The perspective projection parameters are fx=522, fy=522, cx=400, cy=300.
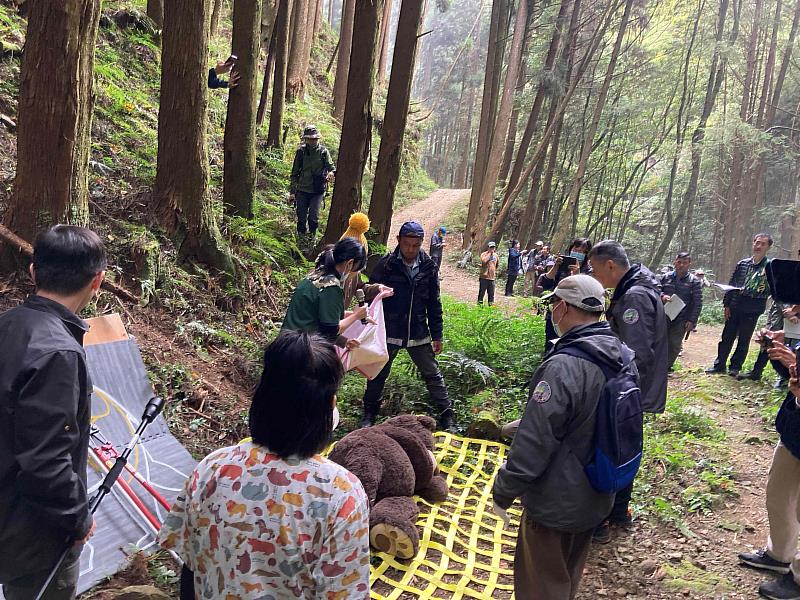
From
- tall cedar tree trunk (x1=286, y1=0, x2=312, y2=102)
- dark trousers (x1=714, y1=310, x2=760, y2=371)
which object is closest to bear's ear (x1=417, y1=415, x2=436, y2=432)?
dark trousers (x1=714, y1=310, x2=760, y2=371)

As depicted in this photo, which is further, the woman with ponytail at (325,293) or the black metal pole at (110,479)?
the woman with ponytail at (325,293)

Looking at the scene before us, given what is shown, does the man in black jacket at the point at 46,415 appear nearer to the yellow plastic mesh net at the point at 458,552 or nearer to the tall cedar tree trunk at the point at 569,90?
the yellow plastic mesh net at the point at 458,552

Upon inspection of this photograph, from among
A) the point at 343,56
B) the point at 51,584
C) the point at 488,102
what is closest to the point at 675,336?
the point at 51,584

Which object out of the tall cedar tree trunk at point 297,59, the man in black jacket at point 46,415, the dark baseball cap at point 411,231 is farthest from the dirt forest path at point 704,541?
the tall cedar tree trunk at point 297,59

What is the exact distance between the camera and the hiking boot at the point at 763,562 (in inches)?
154

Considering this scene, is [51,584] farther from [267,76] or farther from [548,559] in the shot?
[267,76]

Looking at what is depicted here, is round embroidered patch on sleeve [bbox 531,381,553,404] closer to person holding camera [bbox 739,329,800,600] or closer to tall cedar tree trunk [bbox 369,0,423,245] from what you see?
person holding camera [bbox 739,329,800,600]

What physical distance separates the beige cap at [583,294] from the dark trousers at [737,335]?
7.13m

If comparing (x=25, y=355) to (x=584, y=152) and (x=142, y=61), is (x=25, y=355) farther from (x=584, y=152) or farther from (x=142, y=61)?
(x=584, y=152)

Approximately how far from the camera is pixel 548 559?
2.77 meters

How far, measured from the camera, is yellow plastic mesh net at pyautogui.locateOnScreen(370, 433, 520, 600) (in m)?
3.61

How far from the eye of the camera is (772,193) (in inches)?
1083

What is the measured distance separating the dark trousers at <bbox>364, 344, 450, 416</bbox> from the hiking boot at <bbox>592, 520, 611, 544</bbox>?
6.71 feet

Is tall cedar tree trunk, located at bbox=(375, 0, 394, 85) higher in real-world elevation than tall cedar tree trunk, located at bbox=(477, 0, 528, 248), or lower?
higher
